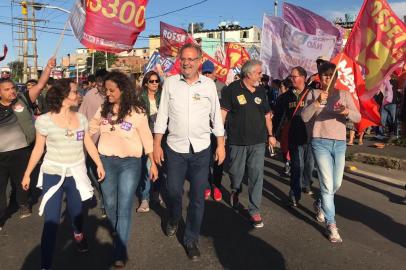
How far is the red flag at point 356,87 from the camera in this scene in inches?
204

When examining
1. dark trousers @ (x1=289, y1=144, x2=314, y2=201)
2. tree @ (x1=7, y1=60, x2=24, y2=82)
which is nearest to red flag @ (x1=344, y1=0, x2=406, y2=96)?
dark trousers @ (x1=289, y1=144, x2=314, y2=201)

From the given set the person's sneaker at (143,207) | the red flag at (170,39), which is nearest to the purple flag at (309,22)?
the red flag at (170,39)

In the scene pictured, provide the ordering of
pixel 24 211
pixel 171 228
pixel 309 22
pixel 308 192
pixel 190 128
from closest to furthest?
pixel 190 128, pixel 171 228, pixel 24 211, pixel 308 192, pixel 309 22

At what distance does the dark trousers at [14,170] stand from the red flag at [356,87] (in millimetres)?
4142

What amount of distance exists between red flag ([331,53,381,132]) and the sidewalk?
3.70 m

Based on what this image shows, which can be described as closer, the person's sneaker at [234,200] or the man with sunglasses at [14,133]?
the man with sunglasses at [14,133]

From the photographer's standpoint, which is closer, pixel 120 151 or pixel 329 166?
pixel 120 151

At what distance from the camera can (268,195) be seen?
21.5ft

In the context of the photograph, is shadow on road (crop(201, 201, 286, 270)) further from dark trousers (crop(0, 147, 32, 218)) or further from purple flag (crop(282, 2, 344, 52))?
purple flag (crop(282, 2, 344, 52))

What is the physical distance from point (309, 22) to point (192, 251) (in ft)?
23.3

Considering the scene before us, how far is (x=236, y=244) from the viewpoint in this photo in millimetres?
4504

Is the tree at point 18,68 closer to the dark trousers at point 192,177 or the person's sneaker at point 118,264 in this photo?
the dark trousers at point 192,177

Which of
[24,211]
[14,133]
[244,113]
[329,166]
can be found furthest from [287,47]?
[24,211]

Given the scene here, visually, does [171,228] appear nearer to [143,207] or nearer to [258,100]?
[143,207]
